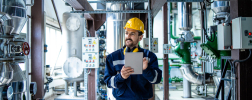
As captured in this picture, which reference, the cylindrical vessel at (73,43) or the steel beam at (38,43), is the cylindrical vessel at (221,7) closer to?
the cylindrical vessel at (73,43)

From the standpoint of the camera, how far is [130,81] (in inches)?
64.3

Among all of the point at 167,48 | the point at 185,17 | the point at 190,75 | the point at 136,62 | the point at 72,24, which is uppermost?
the point at 185,17

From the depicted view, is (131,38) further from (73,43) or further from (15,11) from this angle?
(73,43)

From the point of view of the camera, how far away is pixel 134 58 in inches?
54.9

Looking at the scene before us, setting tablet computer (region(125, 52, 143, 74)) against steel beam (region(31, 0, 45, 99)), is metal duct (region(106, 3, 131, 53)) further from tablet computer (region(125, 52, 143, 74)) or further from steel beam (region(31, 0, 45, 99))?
tablet computer (region(125, 52, 143, 74))

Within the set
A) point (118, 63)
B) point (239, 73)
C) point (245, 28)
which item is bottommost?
point (239, 73)

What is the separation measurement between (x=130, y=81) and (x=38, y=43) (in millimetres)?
1975

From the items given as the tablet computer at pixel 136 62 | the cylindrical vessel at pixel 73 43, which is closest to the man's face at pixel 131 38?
the tablet computer at pixel 136 62

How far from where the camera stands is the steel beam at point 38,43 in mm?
2852

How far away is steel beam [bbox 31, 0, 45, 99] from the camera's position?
9.36ft

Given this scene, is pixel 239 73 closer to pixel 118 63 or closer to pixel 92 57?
pixel 118 63

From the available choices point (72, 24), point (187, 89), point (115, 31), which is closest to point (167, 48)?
point (115, 31)

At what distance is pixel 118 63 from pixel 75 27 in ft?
12.8

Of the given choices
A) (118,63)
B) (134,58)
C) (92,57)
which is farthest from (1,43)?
(92,57)
